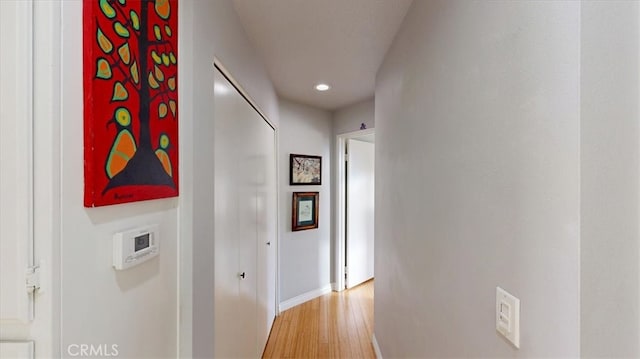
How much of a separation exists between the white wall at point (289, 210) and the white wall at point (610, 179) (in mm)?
2666

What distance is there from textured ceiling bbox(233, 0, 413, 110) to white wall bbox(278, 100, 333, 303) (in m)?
0.58

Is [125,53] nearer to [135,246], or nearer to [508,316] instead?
[135,246]

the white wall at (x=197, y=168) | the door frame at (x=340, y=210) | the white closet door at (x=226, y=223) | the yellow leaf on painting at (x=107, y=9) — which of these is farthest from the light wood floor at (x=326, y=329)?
the yellow leaf on painting at (x=107, y=9)

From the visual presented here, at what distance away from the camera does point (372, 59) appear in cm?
214

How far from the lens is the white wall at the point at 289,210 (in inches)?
122

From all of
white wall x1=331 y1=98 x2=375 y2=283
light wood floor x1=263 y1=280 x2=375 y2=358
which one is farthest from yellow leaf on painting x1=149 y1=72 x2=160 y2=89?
white wall x1=331 y1=98 x2=375 y2=283

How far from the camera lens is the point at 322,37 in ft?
5.95

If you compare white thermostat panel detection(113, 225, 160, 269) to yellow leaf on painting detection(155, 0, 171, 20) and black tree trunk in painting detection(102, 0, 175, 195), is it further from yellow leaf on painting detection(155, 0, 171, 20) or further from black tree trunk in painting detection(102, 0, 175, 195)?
yellow leaf on painting detection(155, 0, 171, 20)

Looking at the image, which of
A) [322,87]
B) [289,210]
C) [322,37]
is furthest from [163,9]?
[289,210]

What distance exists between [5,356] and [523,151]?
3.96 ft

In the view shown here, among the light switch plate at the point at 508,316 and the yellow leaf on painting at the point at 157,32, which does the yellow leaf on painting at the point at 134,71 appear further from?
the light switch plate at the point at 508,316

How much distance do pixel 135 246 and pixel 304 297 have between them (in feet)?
9.18

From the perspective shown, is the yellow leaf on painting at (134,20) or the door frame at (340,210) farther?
the door frame at (340,210)

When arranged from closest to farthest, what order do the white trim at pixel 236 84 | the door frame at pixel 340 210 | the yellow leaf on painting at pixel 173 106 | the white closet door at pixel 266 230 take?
1. the yellow leaf on painting at pixel 173 106
2. the white trim at pixel 236 84
3. the white closet door at pixel 266 230
4. the door frame at pixel 340 210
